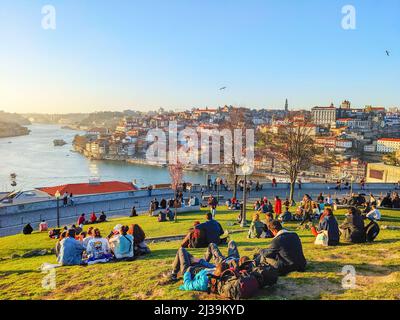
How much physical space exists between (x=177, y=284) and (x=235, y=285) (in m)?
0.96

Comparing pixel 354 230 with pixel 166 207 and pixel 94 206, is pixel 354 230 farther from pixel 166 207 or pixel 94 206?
pixel 94 206

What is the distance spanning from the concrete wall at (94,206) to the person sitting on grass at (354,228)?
955 centimetres

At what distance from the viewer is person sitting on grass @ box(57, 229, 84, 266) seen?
616cm

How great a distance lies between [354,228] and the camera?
675cm

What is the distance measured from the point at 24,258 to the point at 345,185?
671 inches

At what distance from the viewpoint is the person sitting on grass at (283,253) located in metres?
4.93

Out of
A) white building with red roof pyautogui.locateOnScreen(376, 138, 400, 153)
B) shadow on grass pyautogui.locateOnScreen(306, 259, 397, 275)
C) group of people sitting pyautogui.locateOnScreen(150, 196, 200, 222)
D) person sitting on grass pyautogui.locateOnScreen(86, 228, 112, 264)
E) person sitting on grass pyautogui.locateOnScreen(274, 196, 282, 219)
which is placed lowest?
white building with red roof pyautogui.locateOnScreen(376, 138, 400, 153)

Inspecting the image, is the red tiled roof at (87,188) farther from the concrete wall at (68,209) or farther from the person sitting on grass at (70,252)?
the person sitting on grass at (70,252)

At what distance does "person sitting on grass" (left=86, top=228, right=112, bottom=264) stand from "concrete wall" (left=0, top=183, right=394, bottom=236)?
7652 millimetres

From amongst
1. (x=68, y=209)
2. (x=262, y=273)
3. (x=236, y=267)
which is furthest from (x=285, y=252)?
(x=68, y=209)

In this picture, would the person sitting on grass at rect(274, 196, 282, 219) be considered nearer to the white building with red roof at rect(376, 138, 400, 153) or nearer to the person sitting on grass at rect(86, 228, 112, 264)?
the person sitting on grass at rect(86, 228, 112, 264)

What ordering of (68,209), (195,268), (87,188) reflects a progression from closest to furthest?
(195,268) < (68,209) < (87,188)

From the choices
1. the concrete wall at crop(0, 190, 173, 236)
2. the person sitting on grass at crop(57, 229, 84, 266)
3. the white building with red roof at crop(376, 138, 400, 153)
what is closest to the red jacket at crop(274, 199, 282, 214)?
the person sitting on grass at crop(57, 229, 84, 266)
